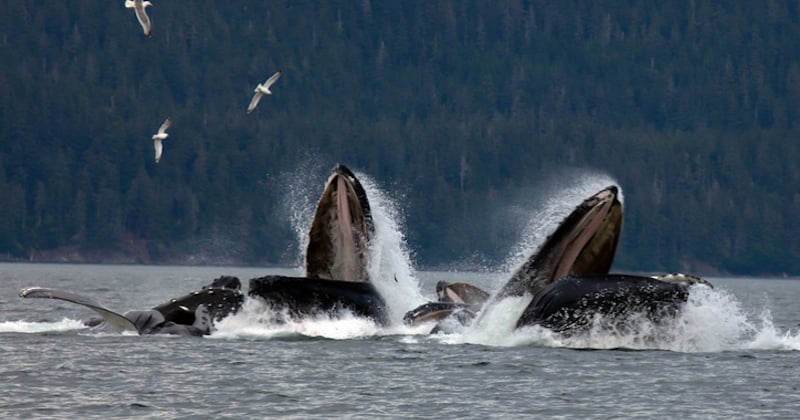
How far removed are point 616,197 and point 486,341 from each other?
5.09 meters

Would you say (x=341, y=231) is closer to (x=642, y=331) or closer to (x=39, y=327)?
(x=642, y=331)

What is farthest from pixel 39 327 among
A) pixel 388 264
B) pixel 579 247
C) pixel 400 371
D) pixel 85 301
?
pixel 579 247

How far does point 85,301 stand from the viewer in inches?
1216

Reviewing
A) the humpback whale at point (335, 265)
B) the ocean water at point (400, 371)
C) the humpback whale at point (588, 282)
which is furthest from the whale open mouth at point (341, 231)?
the humpback whale at point (588, 282)

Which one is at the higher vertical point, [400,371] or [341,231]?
[341,231]

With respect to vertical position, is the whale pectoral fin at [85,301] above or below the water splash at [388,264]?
below

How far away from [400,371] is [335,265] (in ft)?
13.7

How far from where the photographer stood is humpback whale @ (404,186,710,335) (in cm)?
2697

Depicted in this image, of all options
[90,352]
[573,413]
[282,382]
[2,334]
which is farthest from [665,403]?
[2,334]

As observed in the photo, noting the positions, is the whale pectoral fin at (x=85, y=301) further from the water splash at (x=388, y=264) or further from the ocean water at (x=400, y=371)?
the water splash at (x=388, y=264)

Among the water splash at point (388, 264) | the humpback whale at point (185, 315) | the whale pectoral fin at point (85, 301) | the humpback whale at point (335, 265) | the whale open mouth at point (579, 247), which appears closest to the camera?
the whale open mouth at point (579, 247)

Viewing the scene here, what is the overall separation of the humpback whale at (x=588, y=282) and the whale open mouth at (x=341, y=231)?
138 inches

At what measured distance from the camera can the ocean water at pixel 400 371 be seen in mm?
23641

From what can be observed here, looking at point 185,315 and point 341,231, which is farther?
point 185,315
